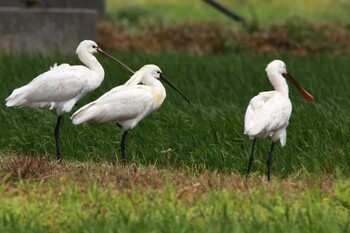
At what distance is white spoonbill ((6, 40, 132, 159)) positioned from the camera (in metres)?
9.94

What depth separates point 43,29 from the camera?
20.2m

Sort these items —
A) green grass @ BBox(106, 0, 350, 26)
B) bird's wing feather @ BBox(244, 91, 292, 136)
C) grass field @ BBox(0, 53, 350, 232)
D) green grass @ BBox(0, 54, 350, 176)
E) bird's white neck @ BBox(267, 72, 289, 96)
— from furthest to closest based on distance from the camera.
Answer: green grass @ BBox(106, 0, 350, 26)
green grass @ BBox(0, 54, 350, 176)
bird's white neck @ BBox(267, 72, 289, 96)
bird's wing feather @ BBox(244, 91, 292, 136)
grass field @ BBox(0, 53, 350, 232)

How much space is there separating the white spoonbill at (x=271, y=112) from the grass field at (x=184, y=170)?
0.36m

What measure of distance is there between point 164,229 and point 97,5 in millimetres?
18538

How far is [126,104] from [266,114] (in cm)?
133

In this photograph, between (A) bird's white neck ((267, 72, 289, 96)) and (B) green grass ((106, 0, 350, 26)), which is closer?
(A) bird's white neck ((267, 72, 289, 96))

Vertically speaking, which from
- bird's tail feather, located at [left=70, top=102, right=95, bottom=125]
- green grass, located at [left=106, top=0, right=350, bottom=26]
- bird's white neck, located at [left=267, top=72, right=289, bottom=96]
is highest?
bird's white neck, located at [left=267, top=72, right=289, bottom=96]

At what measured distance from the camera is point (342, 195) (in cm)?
802

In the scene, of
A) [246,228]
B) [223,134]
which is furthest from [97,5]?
[246,228]

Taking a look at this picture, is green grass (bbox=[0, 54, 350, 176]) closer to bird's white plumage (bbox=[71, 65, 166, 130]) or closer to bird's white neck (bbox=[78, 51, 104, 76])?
bird's white plumage (bbox=[71, 65, 166, 130])

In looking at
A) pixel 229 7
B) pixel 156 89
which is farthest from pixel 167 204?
pixel 229 7

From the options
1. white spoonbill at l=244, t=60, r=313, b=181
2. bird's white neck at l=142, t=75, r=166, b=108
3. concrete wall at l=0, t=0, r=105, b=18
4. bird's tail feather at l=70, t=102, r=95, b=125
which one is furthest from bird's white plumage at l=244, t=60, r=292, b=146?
concrete wall at l=0, t=0, r=105, b=18

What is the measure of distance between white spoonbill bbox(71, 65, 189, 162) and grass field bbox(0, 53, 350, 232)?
0.37m

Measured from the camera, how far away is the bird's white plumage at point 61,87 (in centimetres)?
994
